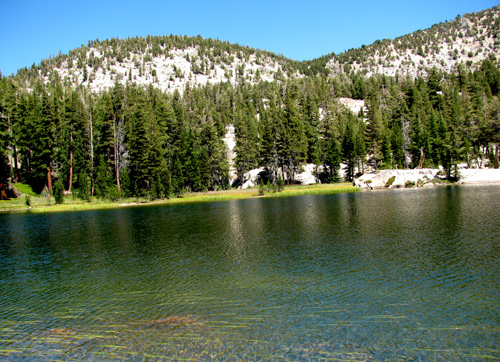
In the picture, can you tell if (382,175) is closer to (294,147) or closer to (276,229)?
(294,147)

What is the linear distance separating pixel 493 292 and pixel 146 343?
1290 cm

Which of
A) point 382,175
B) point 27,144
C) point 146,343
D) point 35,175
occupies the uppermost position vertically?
point 27,144

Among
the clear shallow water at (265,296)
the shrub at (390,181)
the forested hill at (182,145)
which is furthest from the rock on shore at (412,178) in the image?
the clear shallow water at (265,296)

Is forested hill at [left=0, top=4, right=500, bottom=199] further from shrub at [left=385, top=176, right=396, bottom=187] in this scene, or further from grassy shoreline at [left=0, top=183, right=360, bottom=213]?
shrub at [left=385, top=176, right=396, bottom=187]

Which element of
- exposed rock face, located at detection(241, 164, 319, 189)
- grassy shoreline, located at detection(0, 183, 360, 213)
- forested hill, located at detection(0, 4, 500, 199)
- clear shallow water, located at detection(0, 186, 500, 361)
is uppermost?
forested hill, located at detection(0, 4, 500, 199)

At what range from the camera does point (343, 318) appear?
11023mm

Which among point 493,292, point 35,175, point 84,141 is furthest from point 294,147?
point 493,292

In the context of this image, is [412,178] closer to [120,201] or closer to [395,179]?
[395,179]

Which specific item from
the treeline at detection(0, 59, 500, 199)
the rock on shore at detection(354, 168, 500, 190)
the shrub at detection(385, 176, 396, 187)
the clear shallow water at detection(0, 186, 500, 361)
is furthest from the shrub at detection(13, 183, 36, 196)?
the shrub at detection(385, 176, 396, 187)

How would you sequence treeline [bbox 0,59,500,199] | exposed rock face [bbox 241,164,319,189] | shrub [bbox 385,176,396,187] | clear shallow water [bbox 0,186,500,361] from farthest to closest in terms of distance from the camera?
exposed rock face [bbox 241,164,319,189]
treeline [bbox 0,59,500,199]
shrub [bbox 385,176,396,187]
clear shallow water [bbox 0,186,500,361]

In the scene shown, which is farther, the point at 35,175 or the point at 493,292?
the point at 35,175

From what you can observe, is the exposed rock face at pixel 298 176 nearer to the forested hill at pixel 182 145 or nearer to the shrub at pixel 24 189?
the forested hill at pixel 182 145

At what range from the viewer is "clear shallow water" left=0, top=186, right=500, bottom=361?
31.6 feet

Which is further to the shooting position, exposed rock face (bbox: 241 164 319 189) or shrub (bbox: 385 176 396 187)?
exposed rock face (bbox: 241 164 319 189)
